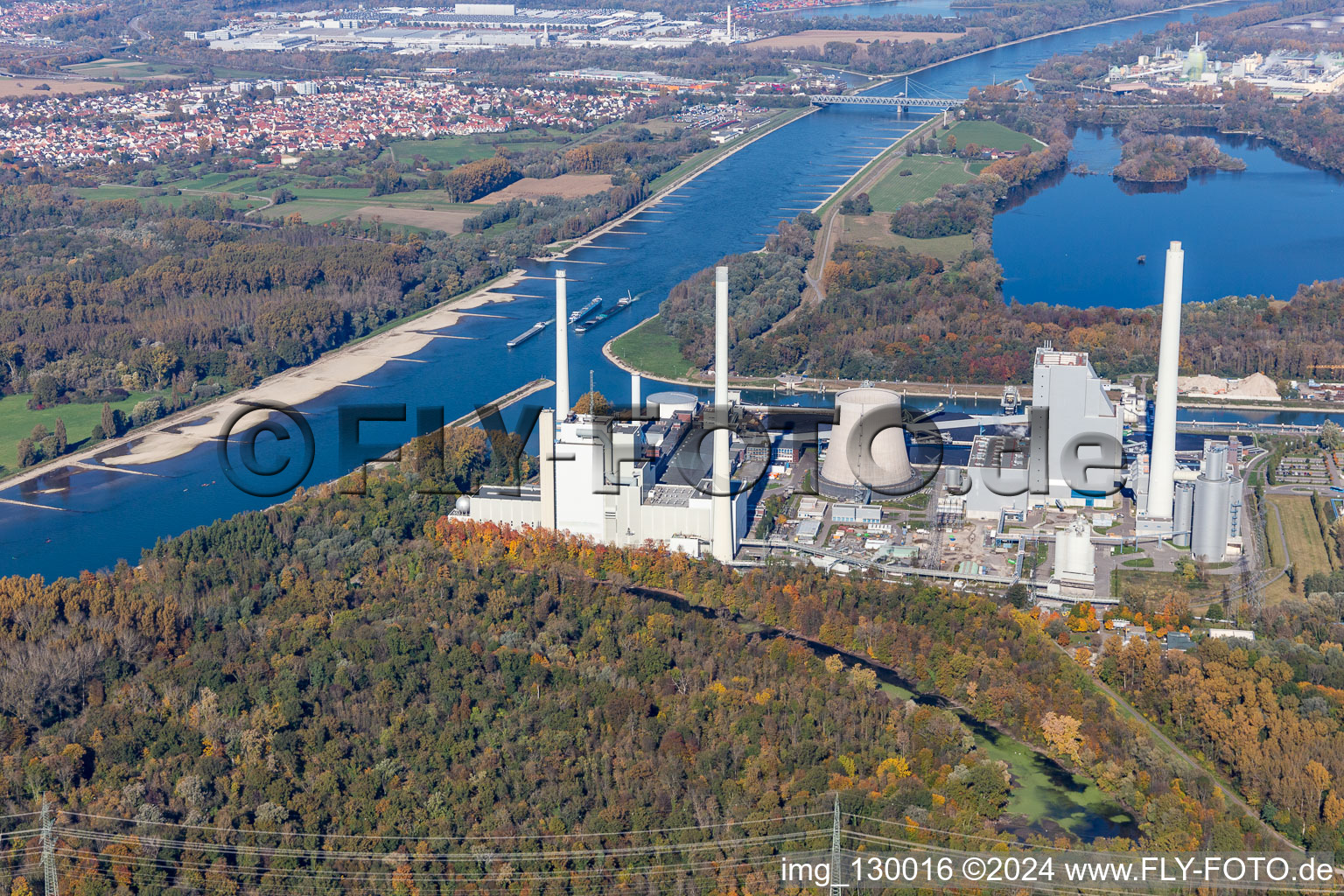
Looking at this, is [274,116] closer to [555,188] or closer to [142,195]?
[142,195]

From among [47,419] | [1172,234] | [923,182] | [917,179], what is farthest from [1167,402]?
[917,179]

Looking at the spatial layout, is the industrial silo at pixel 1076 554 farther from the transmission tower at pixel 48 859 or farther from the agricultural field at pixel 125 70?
the agricultural field at pixel 125 70

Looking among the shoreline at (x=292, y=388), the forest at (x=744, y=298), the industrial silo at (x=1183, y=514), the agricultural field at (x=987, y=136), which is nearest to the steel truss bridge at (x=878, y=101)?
the agricultural field at (x=987, y=136)

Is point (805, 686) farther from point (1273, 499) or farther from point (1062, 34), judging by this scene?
point (1062, 34)

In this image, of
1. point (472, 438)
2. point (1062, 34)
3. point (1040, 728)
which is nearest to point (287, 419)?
point (472, 438)

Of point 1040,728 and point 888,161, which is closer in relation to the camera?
point 1040,728

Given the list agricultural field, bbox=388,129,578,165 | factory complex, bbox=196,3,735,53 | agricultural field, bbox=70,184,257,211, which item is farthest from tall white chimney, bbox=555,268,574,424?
factory complex, bbox=196,3,735,53

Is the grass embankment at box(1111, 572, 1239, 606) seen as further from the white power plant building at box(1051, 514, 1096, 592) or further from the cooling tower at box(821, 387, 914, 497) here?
the cooling tower at box(821, 387, 914, 497)
